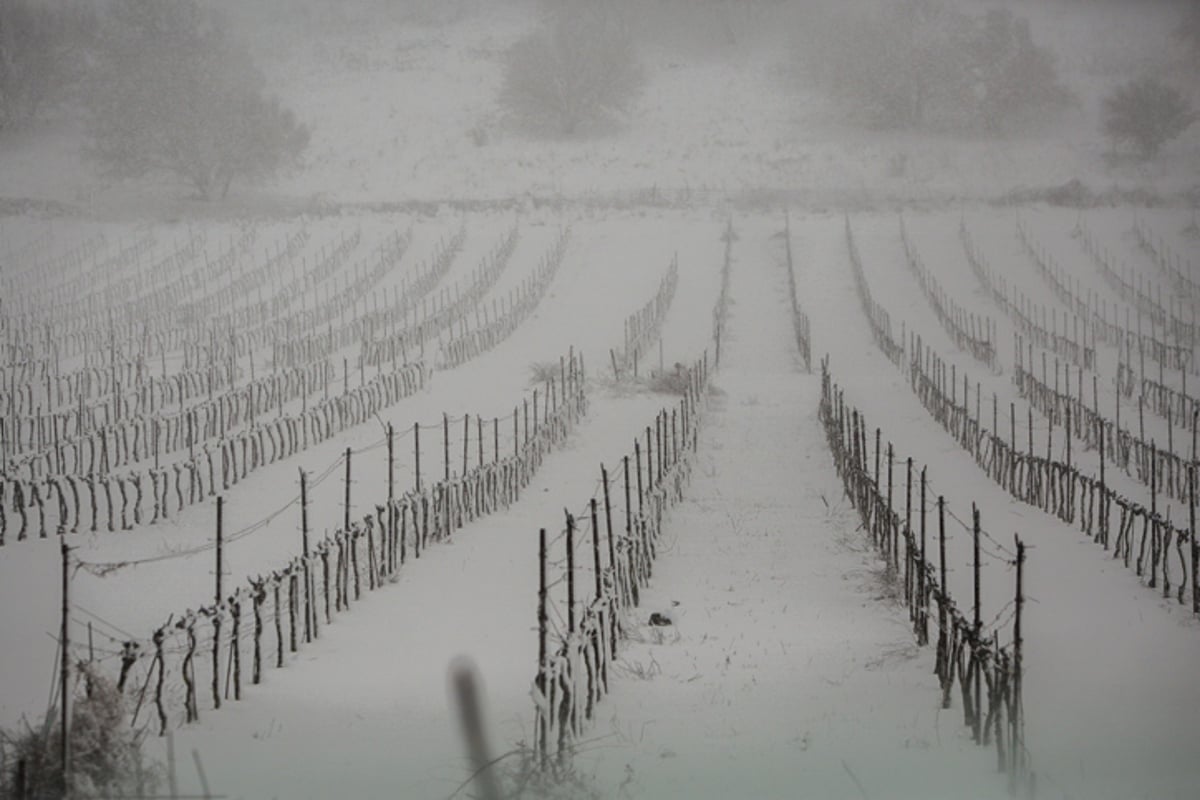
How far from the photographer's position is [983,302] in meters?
23.5

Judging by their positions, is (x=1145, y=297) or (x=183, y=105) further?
(x=183, y=105)

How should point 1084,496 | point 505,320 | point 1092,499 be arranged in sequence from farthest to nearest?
point 505,320 < point 1084,496 < point 1092,499

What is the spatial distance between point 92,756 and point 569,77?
39.1m

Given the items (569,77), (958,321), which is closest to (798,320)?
(958,321)

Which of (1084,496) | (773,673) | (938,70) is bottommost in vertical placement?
(773,673)

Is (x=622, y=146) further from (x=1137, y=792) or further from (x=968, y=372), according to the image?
(x=1137, y=792)

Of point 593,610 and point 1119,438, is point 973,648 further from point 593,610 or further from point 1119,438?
point 1119,438

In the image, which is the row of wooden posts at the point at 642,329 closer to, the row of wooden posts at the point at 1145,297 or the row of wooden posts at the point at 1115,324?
the row of wooden posts at the point at 1115,324

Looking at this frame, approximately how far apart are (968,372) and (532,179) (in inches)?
792

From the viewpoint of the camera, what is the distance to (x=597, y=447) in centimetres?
1452

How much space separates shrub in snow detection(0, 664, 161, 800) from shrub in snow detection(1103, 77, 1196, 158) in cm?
2737

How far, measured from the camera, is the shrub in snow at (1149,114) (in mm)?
27016

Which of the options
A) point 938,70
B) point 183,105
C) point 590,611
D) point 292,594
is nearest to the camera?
point 590,611

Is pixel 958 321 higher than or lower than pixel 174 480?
higher
